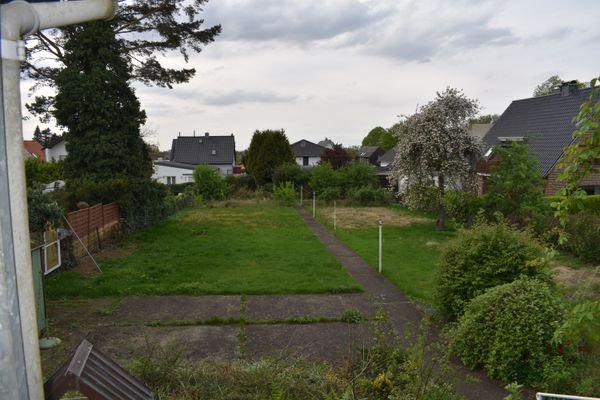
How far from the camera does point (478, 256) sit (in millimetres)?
7891

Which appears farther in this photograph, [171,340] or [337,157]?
[337,157]

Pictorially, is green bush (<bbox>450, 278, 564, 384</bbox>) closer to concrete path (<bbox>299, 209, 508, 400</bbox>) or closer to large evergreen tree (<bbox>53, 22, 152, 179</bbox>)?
concrete path (<bbox>299, 209, 508, 400</bbox>)

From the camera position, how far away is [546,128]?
26.5m

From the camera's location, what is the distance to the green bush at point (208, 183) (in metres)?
33.8

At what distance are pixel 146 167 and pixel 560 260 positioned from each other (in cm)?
1642

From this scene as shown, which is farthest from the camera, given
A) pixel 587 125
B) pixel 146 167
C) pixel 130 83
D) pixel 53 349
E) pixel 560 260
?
pixel 146 167

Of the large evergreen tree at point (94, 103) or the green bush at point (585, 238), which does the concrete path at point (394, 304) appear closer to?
the green bush at point (585, 238)

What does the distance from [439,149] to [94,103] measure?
13.2 meters

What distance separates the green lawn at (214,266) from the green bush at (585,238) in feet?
22.9

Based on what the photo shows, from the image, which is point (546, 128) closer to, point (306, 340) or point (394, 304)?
point (394, 304)

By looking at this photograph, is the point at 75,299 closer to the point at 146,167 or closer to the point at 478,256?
the point at 478,256

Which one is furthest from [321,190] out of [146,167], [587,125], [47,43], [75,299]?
[587,125]

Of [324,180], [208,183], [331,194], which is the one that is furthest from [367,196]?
[208,183]

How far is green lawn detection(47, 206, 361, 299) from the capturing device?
10461 millimetres
